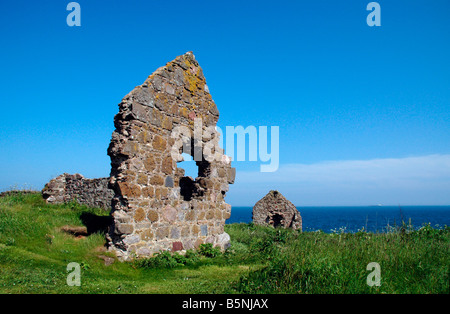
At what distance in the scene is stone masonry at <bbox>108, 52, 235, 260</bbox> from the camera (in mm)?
7699

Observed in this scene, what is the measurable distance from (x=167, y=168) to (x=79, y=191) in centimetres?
770

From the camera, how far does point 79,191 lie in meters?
14.6

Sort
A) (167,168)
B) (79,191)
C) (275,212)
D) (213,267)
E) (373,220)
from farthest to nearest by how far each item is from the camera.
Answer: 1. (373,220)
2. (275,212)
3. (79,191)
4. (167,168)
5. (213,267)

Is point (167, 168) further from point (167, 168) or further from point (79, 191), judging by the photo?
point (79, 191)

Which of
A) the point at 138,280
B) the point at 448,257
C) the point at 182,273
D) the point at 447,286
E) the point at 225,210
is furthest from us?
the point at 225,210

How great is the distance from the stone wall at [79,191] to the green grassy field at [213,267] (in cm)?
470

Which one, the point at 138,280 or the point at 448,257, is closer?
the point at 448,257

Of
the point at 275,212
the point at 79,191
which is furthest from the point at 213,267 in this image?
the point at 275,212

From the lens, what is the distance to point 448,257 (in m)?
6.08

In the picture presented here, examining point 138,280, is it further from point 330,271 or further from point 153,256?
point 330,271

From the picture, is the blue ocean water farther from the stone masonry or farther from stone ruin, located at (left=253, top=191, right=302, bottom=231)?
the stone masonry

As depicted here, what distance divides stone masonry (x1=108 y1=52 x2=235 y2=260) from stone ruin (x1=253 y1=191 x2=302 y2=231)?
14371 mm
